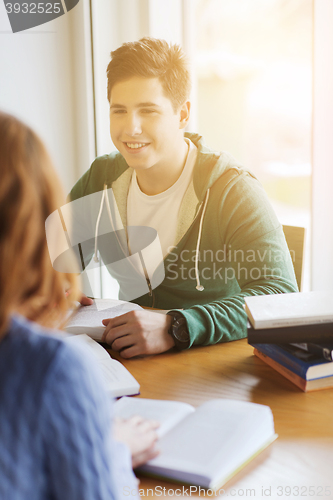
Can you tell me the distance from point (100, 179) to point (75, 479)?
4.58 feet

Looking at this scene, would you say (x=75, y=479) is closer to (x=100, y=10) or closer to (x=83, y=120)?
(x=83, y=120)

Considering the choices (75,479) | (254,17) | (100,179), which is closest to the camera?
(75,479)

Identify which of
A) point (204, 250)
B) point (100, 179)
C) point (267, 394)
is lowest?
point (267, 394)

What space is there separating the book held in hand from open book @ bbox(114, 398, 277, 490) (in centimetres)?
19

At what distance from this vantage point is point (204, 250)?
4.78 feet

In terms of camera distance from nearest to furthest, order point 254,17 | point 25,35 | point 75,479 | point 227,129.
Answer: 1. point 75,479
2. point 25,35
3. point 254,17
4. point 227,129

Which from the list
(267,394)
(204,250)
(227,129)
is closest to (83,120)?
(227,129)

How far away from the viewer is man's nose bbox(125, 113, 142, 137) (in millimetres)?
1526

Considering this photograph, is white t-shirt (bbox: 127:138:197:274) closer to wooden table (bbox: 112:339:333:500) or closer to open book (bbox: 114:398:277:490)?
wooden table (bbox: 112:339:333:500)

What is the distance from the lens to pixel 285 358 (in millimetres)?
849

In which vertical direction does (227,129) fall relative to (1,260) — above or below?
above

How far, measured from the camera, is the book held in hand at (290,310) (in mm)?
824

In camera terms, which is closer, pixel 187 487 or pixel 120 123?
pixel 187 487

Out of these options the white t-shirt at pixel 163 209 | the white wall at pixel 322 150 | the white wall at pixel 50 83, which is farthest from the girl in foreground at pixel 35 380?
the white wall at pixel 322 150
